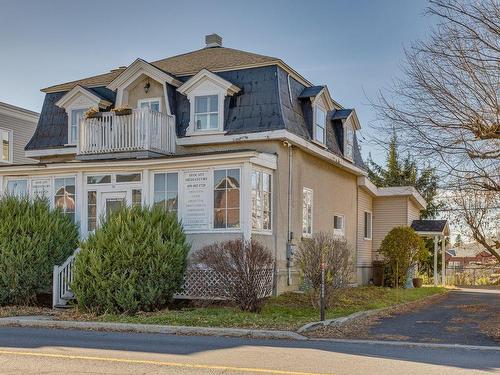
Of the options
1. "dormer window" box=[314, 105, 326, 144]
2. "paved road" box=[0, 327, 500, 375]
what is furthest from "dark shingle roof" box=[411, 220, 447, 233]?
"paved road" box=[0, 327, 500, 375]

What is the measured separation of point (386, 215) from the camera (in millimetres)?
28281

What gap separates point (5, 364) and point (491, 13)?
10.7 metres

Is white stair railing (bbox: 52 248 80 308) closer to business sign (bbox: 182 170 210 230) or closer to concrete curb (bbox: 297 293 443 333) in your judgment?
business sign (bbox: 182 170 210 230)

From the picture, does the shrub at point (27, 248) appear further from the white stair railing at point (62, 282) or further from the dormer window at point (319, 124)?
the dormer window at point (319, 124)

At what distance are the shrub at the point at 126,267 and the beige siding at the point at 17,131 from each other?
1701 centimetres

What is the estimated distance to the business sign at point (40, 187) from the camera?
19.5 meters

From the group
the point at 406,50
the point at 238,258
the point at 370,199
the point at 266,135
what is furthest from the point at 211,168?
the point at 370,199

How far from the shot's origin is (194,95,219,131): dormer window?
62.5 feet

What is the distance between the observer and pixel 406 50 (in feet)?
44.5

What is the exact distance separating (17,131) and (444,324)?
79.2 ft

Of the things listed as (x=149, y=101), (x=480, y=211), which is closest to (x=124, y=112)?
(x=149, y=101)

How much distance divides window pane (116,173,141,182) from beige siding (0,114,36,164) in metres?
13.8

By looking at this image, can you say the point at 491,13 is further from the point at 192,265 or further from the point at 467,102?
the point at 192,265

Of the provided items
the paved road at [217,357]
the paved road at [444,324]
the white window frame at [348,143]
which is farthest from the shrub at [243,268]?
the white window frame at [348,143]
